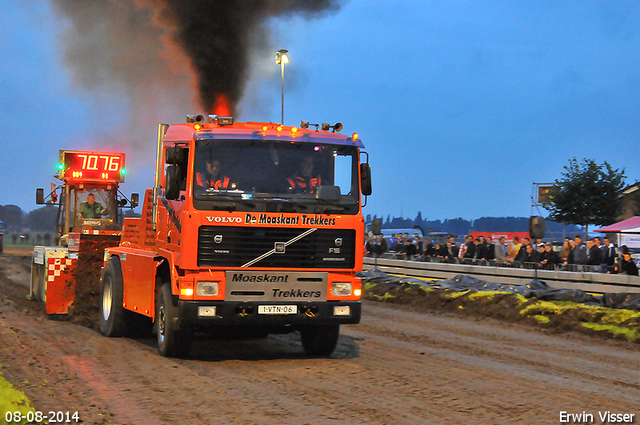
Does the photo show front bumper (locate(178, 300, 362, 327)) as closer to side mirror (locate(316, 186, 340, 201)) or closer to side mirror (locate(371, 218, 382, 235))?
side mirror (locate(316, 186, 340, 201))

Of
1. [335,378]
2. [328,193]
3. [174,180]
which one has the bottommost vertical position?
[335,378]

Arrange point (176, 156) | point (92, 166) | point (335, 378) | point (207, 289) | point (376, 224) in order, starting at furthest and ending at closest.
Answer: point (92, 166) → point (376, 224) → point (176, 156) → point (207, 289) → point (335, 378)

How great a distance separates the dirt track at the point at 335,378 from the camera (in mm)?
6188

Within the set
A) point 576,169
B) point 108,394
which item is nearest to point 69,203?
point 108,394

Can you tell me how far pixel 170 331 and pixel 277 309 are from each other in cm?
137

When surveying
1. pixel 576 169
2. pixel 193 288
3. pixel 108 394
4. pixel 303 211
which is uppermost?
pixel 576 169

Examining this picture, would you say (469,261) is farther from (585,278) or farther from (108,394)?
(108,394)

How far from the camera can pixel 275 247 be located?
8.54 metres

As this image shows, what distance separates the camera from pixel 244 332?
10508 millimetres

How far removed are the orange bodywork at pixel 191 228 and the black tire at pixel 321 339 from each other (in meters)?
0.84

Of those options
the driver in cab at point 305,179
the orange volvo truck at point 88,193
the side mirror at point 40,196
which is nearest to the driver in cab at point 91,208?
the orange volvo truck at point 88,193

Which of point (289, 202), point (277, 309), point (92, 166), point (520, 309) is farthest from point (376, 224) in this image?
point (92, 166)

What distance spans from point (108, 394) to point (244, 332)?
383 centimetres

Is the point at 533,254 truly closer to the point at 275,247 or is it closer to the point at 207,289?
the point at 275,247
